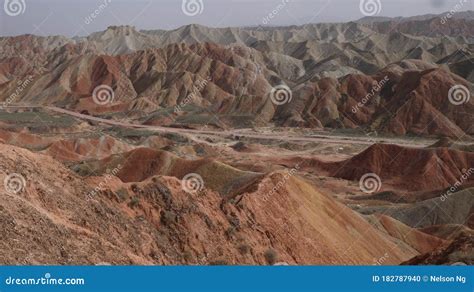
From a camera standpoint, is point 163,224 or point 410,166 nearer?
point 163,224

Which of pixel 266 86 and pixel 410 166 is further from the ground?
pixel 266 86

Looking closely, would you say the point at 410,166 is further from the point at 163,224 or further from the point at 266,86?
the point at 266,86

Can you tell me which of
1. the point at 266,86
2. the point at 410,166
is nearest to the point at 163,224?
the point at 410,166

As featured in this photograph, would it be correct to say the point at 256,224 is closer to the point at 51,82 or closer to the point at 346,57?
the point at 51,82

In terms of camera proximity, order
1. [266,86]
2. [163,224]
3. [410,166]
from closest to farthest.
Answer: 1. [163,224]
2. [410,166]
3. [266,86]

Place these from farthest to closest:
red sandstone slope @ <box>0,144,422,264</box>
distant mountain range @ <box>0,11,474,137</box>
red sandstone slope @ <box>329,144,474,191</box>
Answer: distant mountain range @ <box>0,11,474,137</box>
red sandstone slope @ <box>329,144,474,191</box>
red sandstone slope @ <box>0,144,422,264</box>

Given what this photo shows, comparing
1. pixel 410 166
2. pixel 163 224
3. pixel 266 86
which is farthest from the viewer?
pixel 266 86

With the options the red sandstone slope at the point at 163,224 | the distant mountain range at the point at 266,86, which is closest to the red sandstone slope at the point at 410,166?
the red sandstone slope at the point at 163,224

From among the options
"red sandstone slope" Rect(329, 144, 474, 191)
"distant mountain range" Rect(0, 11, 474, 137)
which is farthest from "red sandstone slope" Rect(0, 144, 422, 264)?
"distant mountain range" Rect(0, 11, 474, 137)

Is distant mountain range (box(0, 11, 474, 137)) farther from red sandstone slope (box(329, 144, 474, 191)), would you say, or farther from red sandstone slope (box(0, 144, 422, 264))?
red sandstone slope (box(0, 144, 422, 264))

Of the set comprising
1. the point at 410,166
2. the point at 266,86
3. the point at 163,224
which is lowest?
the point at 163,224

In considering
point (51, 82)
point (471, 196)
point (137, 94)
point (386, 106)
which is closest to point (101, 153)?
point (471, 196)
